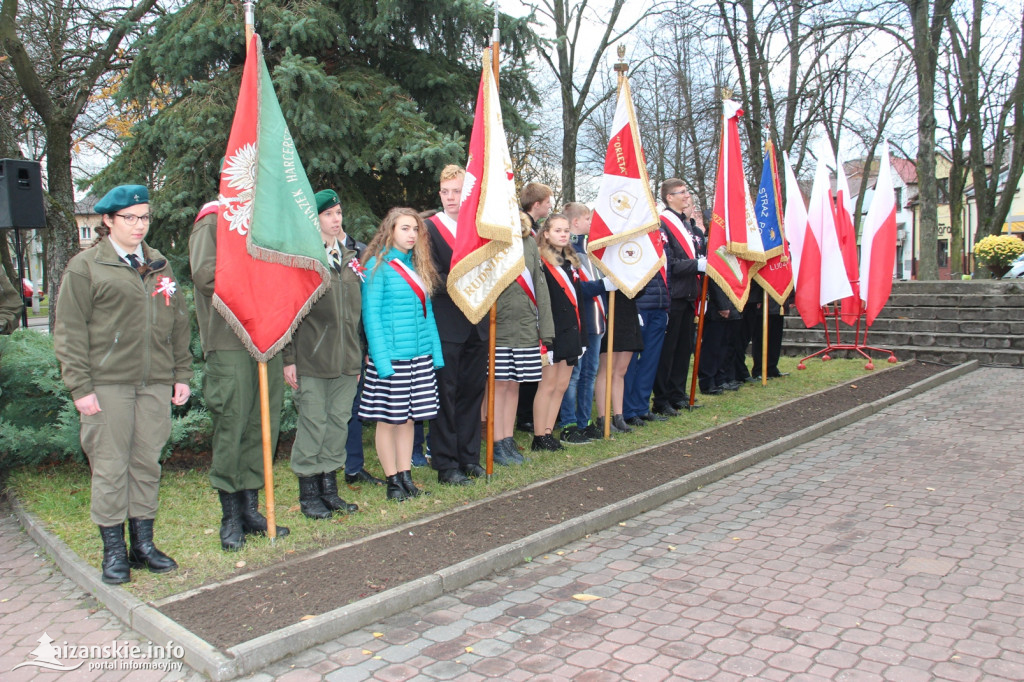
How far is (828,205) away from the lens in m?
12.0

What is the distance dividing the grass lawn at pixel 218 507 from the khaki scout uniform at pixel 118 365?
0.46m

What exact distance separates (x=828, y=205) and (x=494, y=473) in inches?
316

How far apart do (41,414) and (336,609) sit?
153 inches

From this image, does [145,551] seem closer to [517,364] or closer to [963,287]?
[517,364]

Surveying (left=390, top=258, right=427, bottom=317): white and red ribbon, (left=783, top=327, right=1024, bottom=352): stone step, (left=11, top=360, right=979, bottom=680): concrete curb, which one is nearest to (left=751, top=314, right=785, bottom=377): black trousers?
(left=783, top=327, right=1024, bottom=352): stone step

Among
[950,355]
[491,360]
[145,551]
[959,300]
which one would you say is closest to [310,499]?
[145,551]

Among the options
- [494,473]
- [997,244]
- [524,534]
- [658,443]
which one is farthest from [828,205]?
[997,244]

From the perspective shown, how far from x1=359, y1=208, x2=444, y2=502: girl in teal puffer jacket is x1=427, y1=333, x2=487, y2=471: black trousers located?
0.32 m

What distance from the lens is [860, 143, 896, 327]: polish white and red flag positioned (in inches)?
491

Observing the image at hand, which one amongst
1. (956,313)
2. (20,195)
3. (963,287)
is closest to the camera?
(20,195)

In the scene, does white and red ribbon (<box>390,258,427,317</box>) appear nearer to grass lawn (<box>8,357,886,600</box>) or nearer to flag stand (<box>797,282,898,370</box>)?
grass lawn (<box>8,357,886,600</box>)

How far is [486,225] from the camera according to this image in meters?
5.79

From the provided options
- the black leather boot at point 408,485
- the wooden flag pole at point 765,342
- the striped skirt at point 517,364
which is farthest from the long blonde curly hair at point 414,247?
the wooden flag pole at point 765,342

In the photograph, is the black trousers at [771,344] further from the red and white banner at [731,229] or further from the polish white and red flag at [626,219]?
the polish white and red flag at [626,219]
